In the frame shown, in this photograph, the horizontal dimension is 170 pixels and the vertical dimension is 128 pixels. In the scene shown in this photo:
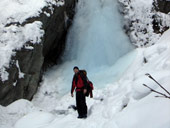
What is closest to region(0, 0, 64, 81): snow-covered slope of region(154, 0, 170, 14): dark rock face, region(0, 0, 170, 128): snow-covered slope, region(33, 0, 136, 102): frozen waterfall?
region(0, 0, 170, 128): snow-covered slope

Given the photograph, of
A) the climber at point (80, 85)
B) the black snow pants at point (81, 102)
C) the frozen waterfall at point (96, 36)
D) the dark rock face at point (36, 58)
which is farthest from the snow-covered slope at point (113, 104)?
the frozen waterfall at point (96, 36)

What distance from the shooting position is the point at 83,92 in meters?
6.20

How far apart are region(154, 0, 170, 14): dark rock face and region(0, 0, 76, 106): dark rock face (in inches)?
179

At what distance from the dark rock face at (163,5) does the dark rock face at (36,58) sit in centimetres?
455

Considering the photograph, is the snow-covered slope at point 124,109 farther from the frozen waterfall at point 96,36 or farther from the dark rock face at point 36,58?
the frozen waterfall at point 96,36

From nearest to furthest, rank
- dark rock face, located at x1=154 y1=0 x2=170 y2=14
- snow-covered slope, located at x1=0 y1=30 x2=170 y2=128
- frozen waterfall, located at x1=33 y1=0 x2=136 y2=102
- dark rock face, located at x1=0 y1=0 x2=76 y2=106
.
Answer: snow-covered slope, located at x1=0 y1=30 x2=170 y2=128 → dark rock face, located at x1=0 y1=0 x2=76 y2=106 → frozen waterfall, located at x1=33 y1=0 x2=136 y2=102 → dark rock face, located at x1=154 y1=0 x2=170 y2=14

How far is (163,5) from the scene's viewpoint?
Answer: 13211 millimetres

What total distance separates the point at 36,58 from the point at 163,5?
25.6 ft

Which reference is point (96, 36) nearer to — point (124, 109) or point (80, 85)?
point (80, 85)

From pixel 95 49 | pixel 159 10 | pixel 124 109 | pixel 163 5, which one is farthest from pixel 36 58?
pixel 163 5

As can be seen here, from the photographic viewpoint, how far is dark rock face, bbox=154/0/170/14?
13.2 meters

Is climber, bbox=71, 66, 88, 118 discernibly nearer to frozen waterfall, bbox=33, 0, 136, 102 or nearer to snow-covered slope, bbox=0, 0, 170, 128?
snow-covered slope, bbox=0, 0, 170, 128

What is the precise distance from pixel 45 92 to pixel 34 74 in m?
1.14

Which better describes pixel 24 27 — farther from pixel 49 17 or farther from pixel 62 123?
pixel 62 123
